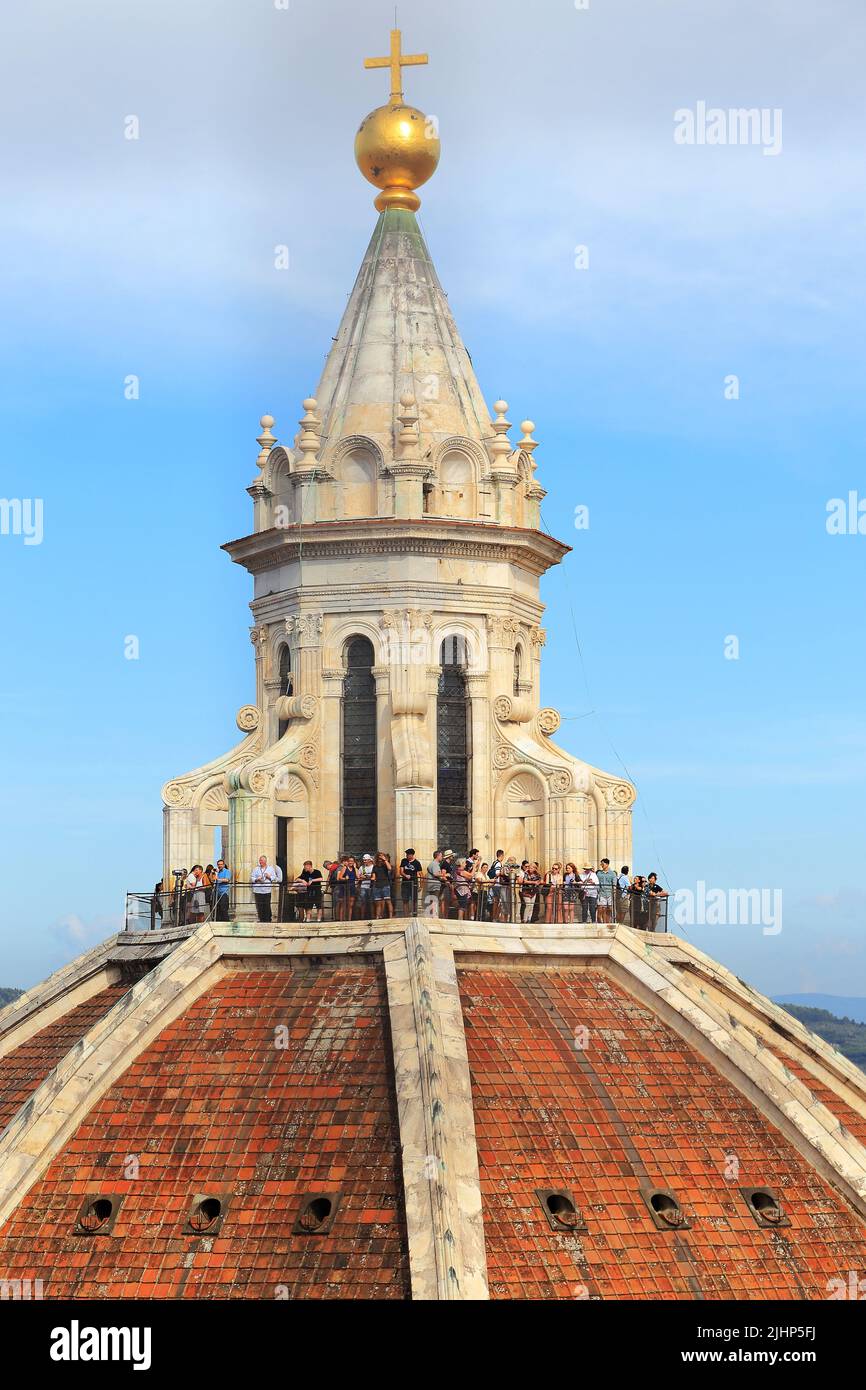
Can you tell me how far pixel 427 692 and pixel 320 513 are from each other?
4459mm

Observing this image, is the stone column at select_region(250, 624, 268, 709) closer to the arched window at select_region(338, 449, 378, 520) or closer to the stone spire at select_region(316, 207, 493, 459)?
the arched window at select_region(338, 449, 378, 520)

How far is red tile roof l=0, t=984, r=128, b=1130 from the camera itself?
57.9 m

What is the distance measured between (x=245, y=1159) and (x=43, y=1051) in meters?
8.59

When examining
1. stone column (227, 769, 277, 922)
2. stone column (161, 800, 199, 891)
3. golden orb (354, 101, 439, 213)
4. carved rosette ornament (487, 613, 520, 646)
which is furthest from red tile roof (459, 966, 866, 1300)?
golden orb (354, 101, 439, 213)

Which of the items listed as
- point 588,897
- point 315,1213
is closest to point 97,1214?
point 315,1213

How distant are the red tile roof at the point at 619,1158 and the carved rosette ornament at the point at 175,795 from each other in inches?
376

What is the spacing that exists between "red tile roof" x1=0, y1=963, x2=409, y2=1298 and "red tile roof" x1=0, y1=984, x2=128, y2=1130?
3.71 metres

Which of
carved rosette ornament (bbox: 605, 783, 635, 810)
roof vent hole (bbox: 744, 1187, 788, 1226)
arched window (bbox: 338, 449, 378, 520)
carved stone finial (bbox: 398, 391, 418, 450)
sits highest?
carved stone finial (bbox: 398, 391, 418, 450)

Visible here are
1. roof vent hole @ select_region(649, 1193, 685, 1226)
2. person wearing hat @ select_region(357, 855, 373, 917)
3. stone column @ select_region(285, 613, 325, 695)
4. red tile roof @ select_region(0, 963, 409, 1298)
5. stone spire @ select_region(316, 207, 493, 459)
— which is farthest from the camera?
stone spire @ select_region(316, 207, 493, 459)

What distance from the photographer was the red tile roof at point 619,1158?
50688 mm

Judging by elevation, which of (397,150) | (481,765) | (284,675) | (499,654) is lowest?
(481,765)

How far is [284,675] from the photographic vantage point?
2516 inches

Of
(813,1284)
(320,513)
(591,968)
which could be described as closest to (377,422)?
(320,513)

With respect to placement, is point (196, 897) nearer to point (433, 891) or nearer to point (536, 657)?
point (433, 891)
